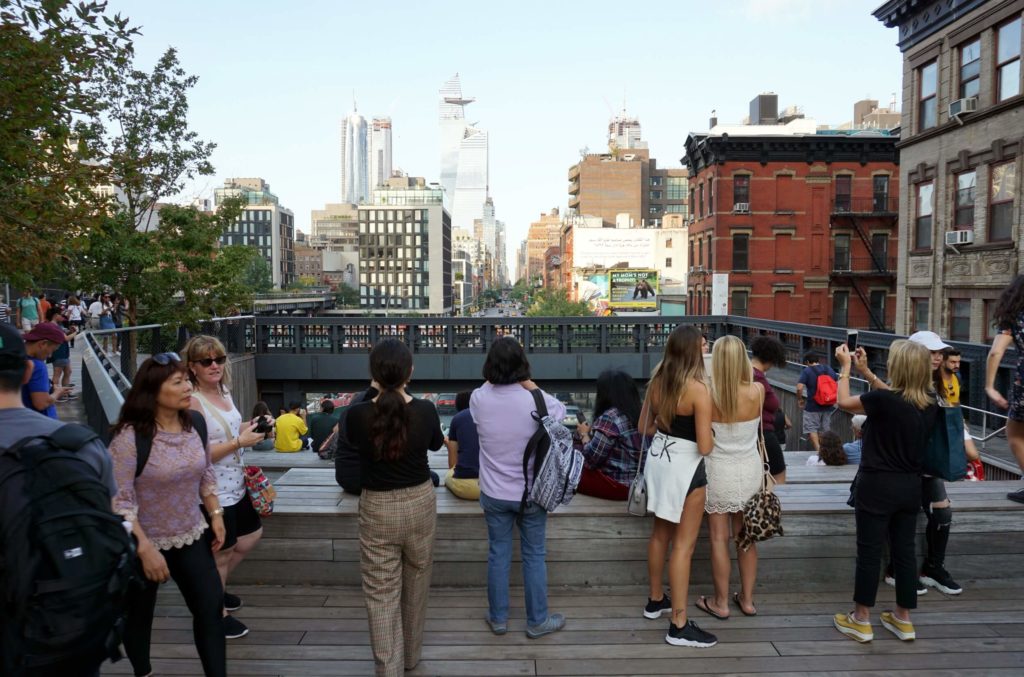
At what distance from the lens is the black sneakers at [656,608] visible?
4.82m

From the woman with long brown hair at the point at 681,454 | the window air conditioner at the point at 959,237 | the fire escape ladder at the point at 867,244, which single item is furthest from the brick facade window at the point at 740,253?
the woman with long brown hair at the point at 681,454

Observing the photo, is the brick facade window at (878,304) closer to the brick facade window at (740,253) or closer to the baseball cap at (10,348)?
the brick facade window at (740,253)

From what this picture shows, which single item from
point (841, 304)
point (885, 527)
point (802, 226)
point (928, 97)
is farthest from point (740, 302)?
point (885, 527)

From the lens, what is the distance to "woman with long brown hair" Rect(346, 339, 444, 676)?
12.7ft

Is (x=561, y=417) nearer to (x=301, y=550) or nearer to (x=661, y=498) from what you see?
(x=661, y=498)

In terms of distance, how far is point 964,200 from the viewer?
22219 millimetres

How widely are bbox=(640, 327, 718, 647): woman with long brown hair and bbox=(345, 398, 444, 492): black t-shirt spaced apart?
144cm

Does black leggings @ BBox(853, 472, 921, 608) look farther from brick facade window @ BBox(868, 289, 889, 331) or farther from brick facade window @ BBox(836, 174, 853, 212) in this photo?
brick facade window @ BBox(836, 174, 853, 212)

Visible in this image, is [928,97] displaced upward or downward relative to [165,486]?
upward

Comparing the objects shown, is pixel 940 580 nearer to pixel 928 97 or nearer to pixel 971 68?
pixel 971 68

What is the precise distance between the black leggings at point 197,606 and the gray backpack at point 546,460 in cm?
176

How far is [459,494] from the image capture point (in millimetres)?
5516

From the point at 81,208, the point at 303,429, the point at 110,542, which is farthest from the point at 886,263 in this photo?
the point at 110,542

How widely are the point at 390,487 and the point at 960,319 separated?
23.6 metres
